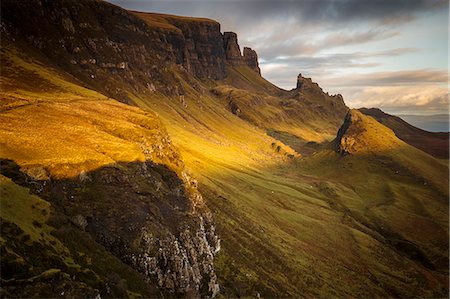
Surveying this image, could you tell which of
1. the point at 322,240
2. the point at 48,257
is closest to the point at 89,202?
the point at 48,257

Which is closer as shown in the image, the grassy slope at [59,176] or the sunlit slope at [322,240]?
the grassy slope at [59,176]

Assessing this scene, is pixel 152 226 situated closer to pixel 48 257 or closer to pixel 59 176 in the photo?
pixel 59 176

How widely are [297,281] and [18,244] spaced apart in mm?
72365

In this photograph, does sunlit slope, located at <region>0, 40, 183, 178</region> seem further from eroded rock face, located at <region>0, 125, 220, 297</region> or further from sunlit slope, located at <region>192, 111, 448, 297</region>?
sunlit slope, located at <region>192, 111, 448, 297</region>

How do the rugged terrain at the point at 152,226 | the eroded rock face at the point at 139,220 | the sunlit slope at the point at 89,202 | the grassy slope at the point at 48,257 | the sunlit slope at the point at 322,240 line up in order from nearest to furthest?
the grassy slope at the point at 48,257 → the sunlit slope at the point at 89,202 → the rugged terrain at the point at 152,226 → the eroded rock face at the point at 139,220 → the sunlit slope at the point at 322,240

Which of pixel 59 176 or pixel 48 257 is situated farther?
pixel 59 176

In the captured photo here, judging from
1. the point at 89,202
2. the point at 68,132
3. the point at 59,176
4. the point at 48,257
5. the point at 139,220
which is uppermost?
the point at 68,132

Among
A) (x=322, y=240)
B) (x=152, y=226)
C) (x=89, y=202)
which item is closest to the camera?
(x=89, y=202)

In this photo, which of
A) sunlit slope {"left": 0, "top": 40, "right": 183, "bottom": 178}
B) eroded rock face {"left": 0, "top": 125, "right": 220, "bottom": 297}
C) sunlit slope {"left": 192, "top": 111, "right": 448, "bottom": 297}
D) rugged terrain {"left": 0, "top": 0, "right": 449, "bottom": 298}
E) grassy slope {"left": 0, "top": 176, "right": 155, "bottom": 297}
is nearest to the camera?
grassy slope {"left": 0, "top": 176, "right": 155, "bottom": 297}

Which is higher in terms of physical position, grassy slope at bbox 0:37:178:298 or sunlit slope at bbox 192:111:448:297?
grassy slope at bbox 0:37:178:298

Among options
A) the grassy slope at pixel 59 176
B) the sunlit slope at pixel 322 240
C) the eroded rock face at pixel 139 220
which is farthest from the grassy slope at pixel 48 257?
the sunlit slope at pixel 322 240

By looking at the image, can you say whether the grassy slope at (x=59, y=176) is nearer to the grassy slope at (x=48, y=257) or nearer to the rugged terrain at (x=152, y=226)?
the grassy slope at (x=48, y=257)

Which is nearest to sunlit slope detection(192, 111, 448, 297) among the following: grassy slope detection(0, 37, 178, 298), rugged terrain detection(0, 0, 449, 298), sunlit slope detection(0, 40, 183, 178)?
rugged terrain detection(0, 0, 449, 298)

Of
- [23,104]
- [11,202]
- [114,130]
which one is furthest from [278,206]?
[11,202]
